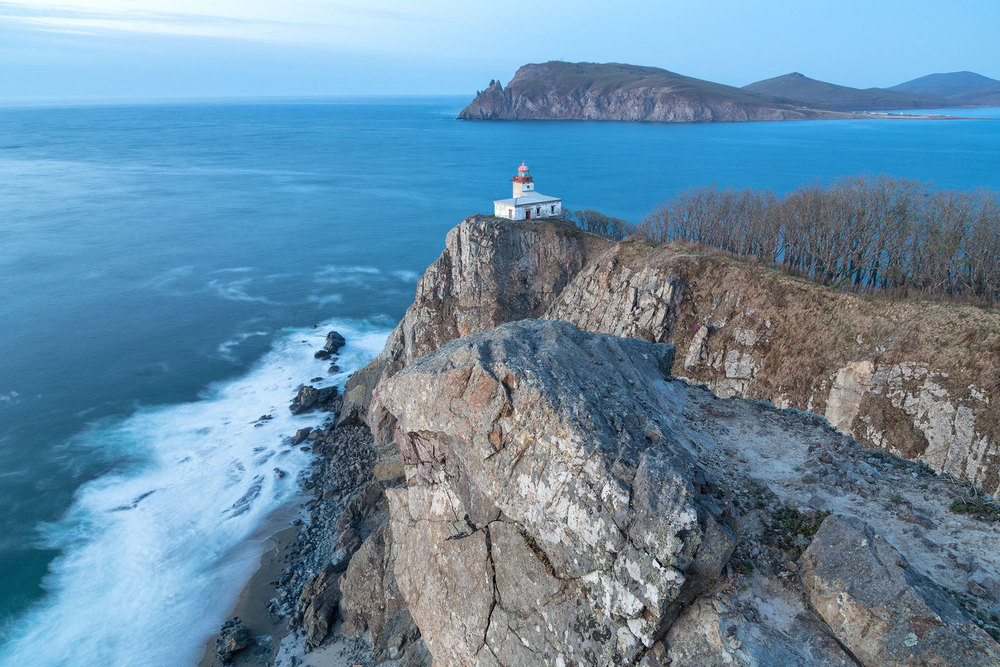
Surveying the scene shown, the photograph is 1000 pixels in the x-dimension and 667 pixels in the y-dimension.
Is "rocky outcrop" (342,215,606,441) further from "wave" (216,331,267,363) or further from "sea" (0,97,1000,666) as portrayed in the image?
"wave" (216,331,267,363)

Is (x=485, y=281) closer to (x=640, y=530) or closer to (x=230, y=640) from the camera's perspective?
(x=230, y=640)

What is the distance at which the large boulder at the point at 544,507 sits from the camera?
1125 centimetres

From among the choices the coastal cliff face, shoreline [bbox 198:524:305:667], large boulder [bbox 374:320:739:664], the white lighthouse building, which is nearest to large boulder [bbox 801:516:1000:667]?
large boulder [bbox 374:320:739:664]

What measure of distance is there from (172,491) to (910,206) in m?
51.3

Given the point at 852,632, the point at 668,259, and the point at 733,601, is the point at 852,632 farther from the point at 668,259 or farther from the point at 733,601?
the point at 668,259

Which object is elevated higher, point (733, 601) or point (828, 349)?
point (733, 601)

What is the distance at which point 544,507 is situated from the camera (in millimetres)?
12258

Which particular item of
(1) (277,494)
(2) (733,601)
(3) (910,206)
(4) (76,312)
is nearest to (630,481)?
(2) (733,601)

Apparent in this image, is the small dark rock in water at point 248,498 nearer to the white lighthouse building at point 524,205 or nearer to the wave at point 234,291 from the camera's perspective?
the white lighthouse building at point 524,205

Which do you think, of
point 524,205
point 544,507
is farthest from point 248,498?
point 524,205

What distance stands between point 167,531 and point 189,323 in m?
31.0

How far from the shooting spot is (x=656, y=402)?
52.4 ft

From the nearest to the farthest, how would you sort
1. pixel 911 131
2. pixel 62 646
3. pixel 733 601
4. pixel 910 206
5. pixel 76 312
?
pixel 733 601, pixel 62 646, pixel 910 206, pixel 76 312, pixel 911 131

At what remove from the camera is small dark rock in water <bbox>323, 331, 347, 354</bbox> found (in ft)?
170
